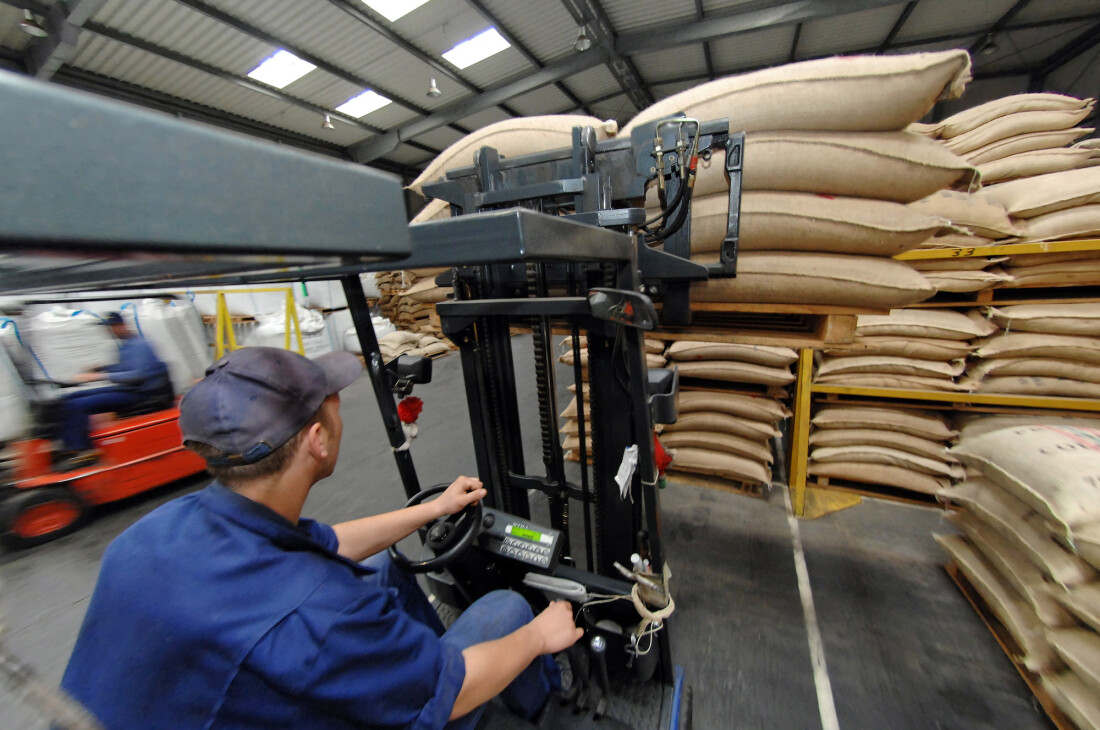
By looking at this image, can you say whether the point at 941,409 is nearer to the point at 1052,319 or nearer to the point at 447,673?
the point at 1052,319

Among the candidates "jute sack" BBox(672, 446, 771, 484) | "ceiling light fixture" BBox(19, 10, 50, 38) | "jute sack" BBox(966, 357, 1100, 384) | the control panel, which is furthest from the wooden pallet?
"ceiling light fixture" BBox(19, 10, 50, 38)

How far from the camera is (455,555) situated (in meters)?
1.65

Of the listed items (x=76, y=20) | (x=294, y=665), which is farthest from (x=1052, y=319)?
(x=76, y=20)

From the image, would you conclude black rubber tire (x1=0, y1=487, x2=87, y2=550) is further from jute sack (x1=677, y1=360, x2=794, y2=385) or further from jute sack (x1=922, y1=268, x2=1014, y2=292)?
jute sack (x1=922, y1=268, x2=1014, y2=292)

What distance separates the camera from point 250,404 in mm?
1122

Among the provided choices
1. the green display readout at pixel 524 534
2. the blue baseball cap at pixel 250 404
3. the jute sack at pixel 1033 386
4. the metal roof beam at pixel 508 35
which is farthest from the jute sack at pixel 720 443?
the metal roof beam at pixel 508 35

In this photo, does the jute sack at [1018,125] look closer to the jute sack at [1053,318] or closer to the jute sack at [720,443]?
the jute sack at [1053,318]

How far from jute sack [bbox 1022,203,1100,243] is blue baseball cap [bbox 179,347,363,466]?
4.61 metres

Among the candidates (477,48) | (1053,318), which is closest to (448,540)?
(1053,318)

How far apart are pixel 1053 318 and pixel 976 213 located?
90cm

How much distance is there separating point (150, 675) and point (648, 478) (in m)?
1.45

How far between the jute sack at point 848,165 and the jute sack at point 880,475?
235 centimetres

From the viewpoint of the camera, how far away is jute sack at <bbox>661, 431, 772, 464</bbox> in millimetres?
3434

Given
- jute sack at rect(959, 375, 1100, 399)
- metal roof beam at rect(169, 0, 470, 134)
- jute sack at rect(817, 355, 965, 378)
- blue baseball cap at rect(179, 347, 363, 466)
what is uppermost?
metal roof beam at rect(169, 0, 470, 134)
